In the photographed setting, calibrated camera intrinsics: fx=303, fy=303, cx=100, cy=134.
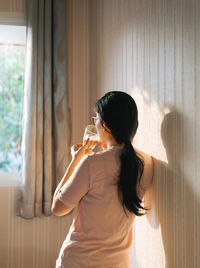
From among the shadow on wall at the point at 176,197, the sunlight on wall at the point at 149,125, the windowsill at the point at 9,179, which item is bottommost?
the windowsill at the point at 9,179

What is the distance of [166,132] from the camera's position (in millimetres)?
1181

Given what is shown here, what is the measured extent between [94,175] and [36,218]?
166 centimetres

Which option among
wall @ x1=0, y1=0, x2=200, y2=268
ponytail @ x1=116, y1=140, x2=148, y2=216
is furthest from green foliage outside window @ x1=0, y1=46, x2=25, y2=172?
ponytail @ x1=116, y1=140, x2=148, y2=216

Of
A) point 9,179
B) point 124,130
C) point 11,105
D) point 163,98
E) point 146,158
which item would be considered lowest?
point 9,179

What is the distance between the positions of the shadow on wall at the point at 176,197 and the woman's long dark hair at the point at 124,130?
0.12 metres

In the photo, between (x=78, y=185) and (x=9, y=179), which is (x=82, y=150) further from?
(x=9, y=179)

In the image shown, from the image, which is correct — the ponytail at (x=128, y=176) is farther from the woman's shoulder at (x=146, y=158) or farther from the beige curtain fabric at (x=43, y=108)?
the beige curtain fabric at (x=43, y=108)

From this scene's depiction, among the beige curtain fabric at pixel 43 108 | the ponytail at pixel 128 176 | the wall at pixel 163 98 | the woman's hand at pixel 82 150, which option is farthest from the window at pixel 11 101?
the ponytail at pixel 128 176

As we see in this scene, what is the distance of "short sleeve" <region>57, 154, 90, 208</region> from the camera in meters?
1.21

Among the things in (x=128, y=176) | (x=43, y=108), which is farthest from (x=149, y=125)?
(x=43, y=108)

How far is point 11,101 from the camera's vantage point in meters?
2.94

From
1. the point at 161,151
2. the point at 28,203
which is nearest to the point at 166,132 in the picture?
the point at 161,151

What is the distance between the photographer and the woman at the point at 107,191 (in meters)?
1.22

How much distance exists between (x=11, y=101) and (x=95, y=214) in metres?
1.99
